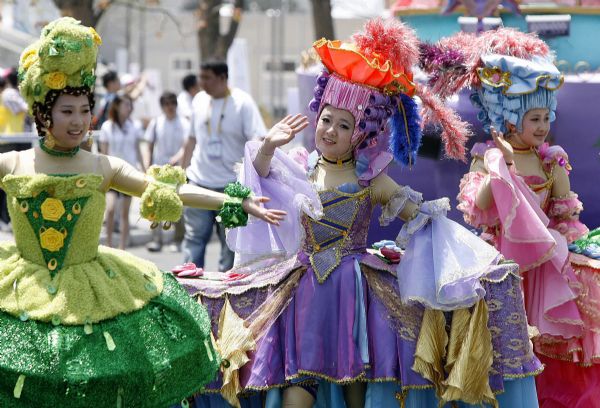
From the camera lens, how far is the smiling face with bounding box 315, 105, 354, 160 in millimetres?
5281

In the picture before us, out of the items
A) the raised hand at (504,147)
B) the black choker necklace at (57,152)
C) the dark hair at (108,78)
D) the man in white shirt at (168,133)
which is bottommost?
the man in white shirt at (168,133)

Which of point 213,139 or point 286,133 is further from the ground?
point 286,133

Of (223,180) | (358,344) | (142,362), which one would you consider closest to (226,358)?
(358,344)

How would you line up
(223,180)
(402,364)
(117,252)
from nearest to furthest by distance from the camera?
(117,252) < (402,364) < (223,180)

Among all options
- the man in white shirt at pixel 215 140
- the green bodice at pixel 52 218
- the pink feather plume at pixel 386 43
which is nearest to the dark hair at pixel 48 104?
the green bodice at pixel 52 218

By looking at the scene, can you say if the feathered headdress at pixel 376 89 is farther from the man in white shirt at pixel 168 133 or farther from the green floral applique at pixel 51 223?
the man in white shirt at pixel 168 133

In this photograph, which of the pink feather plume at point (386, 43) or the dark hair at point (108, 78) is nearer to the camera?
the pink feather plume at point (386, 43)

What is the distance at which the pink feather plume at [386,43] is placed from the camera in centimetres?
528

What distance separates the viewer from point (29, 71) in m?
4.45

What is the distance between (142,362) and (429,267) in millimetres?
1479

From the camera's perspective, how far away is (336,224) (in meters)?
5.25

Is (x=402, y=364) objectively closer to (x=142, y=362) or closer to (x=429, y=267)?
(x=429, y=267)

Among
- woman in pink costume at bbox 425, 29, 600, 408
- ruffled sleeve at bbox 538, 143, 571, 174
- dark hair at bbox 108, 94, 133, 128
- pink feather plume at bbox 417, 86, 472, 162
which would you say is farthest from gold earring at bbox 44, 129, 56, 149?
dark hair at bbox 108, 94, 133, 128

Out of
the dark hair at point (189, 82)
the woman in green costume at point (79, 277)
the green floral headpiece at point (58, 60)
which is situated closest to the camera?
the woman in green costume at point (79, 277)
